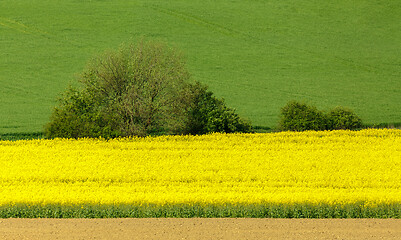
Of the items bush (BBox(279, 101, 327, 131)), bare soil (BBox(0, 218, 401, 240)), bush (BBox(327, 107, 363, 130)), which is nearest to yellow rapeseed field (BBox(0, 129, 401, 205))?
bush (BBox(279, 101, 327, 131))

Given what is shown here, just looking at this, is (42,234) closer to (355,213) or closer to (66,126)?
(355,213)

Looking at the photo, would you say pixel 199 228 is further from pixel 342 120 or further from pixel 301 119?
pixel 342 120

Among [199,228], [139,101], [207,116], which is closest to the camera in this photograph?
[199,228]

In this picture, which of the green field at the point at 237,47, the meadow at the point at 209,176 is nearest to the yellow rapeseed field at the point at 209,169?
the meadow at the point at 209,176

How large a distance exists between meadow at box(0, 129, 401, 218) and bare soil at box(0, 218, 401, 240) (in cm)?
107

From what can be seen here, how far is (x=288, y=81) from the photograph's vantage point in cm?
4112

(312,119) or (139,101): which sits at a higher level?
(139,101)

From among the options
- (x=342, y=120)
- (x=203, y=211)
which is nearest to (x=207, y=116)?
(x=342, y=120)

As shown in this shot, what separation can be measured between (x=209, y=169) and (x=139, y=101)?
5855 millimetres

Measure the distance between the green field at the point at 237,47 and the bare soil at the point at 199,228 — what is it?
14.6 m

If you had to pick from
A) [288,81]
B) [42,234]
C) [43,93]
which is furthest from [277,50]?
[42,234]

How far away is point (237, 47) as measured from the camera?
A: 47.4 m

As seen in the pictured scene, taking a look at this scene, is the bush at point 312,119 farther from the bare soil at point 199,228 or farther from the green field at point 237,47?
the bare soil at point 199,228

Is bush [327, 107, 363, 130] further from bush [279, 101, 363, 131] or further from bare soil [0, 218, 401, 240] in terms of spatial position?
bare soil [0, 218, 401, 240]
